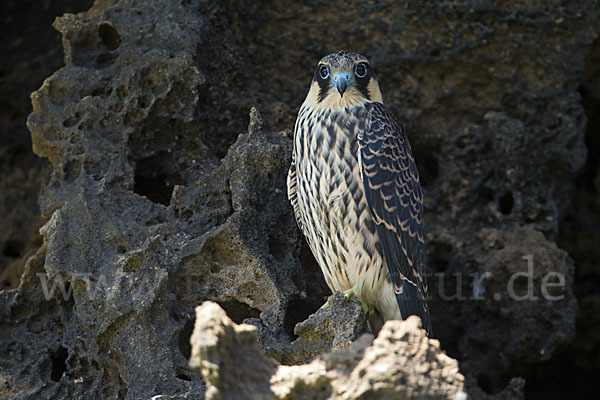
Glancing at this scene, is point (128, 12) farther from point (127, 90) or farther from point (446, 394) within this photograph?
point (446, 394)

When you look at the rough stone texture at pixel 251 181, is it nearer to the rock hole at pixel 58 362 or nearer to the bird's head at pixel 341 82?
the rock hole at pixel 58 362

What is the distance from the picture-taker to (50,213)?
4199mm

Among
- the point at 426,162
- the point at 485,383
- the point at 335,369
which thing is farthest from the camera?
the point at 426,162

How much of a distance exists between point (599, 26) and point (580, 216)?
4.43ft

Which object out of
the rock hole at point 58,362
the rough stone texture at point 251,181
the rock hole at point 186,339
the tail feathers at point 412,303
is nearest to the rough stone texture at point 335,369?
the rough stone texture at point 251,181

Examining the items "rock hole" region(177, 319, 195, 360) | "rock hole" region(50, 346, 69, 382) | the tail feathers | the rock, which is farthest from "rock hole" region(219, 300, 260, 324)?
"rock hole" region(50, 346, 69, 382)

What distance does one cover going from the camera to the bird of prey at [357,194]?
3.98m

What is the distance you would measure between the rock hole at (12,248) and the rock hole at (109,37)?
151cm

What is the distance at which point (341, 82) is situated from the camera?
158 inches

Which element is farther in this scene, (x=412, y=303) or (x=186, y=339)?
(x=412, y=303)

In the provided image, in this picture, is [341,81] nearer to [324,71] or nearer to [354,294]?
[324,71]

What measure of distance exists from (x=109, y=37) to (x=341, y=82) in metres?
1.48

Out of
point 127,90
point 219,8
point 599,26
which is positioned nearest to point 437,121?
point 599,26

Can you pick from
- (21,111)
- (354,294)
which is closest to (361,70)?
(354,294)
